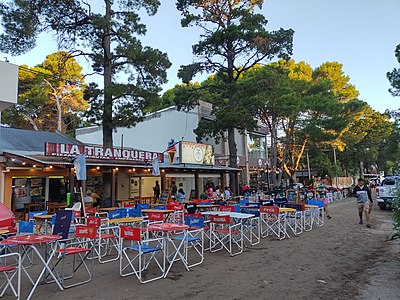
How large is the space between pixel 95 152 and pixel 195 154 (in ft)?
24.6

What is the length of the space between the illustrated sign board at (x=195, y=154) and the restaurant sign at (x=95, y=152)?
222cm

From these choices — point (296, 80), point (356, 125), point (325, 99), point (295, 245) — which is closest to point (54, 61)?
point (296, 80)

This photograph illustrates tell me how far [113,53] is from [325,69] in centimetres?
2741

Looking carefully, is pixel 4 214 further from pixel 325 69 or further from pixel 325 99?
pixel 325 69

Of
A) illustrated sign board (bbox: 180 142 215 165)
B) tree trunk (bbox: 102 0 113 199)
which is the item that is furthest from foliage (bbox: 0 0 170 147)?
illustrated sign board (bbox: 180 142 215 165)

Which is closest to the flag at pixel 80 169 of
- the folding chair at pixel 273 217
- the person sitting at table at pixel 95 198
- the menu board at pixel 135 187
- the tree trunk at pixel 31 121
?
the person sitting at table at pixel 95 198

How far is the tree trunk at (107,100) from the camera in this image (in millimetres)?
14250

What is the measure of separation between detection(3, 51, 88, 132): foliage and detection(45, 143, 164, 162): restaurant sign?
12.8 m

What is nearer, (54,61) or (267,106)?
(267,106)

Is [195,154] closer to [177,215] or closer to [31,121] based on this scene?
[177,215]

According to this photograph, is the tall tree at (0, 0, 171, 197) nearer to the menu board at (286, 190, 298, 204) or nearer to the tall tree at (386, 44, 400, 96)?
the menu board at (286, 190, 298, 204)

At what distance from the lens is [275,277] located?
535 centimetres

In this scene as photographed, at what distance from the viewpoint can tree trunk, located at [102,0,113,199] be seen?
46.8ft

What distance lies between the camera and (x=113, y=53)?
15.3 meters
